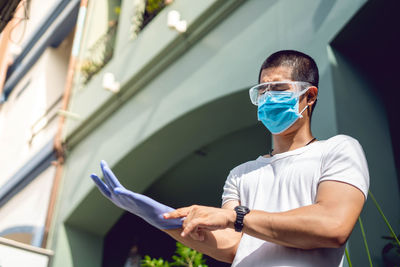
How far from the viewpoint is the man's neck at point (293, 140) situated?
197 centimetres

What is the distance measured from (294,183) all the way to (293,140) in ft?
0.90

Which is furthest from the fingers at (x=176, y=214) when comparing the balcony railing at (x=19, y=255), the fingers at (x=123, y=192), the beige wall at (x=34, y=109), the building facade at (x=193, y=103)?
the beige wall at (x=34, y=109)

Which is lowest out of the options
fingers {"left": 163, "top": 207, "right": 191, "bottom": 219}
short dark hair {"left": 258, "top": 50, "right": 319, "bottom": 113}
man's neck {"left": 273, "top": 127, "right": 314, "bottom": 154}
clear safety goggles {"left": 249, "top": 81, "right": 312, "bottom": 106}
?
fingers {"left": 163, "top": 207, "right": 191, "bottom": 219}

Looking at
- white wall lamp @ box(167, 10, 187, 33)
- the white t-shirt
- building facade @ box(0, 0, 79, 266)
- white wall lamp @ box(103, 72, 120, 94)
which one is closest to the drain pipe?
building facade @ box(0, 0, 79, 266)

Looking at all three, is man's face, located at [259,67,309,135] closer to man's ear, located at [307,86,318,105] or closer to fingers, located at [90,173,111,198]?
man's ear, located at [307,86,318,105]

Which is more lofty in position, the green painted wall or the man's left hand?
the green painted wall

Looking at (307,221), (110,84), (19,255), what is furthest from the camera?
(110,84)

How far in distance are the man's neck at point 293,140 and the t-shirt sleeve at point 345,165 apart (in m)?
0.20

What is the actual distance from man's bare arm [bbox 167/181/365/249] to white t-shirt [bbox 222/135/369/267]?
6 cm

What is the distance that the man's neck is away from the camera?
1973 millimetres

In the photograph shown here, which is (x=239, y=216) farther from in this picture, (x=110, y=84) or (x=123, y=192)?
(x=110, y=84)

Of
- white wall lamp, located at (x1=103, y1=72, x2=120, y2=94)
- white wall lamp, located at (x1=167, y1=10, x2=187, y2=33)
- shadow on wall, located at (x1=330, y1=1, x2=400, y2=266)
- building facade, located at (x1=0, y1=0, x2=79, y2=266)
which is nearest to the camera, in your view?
shadow on wall, located at (x1=330, y1=1, x2=400, y2=266)

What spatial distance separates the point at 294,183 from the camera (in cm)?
177

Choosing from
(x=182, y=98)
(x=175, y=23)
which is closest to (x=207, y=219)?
(x=182, y=98)
